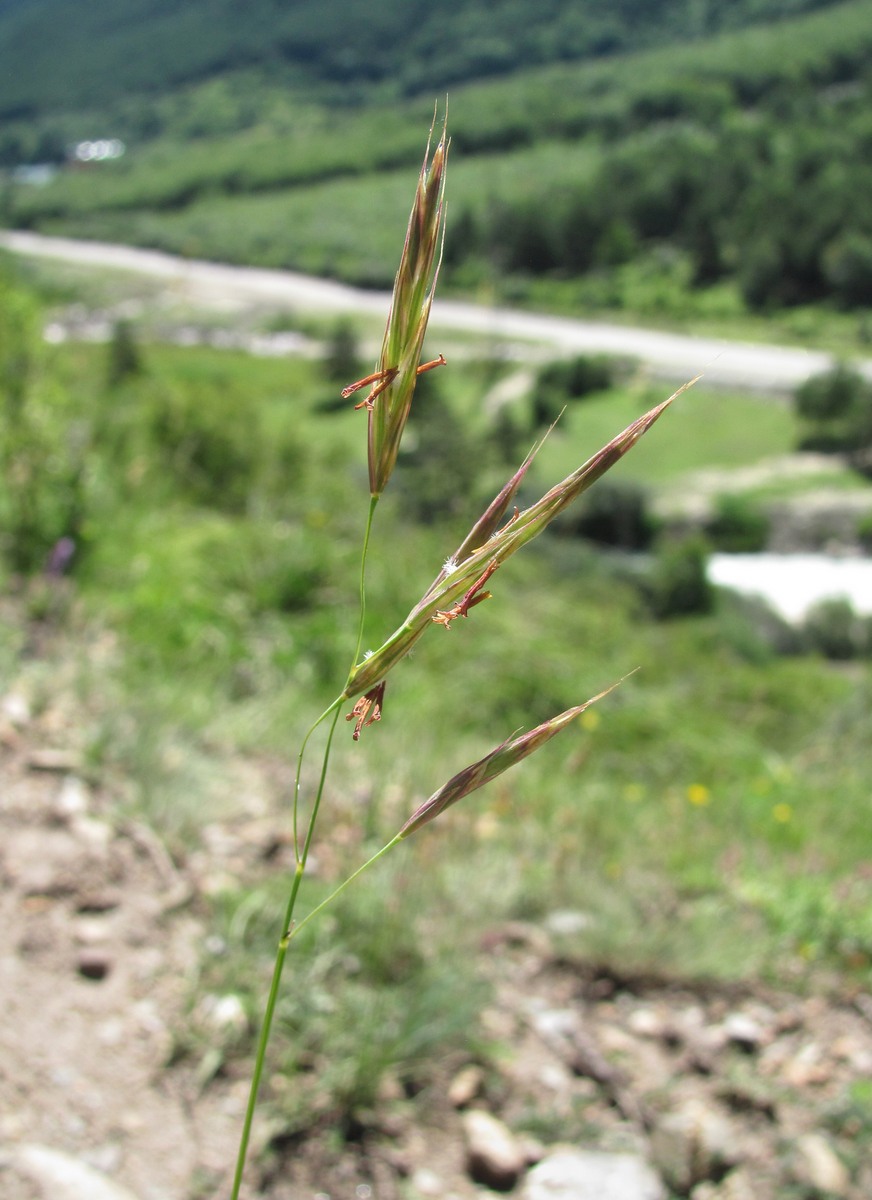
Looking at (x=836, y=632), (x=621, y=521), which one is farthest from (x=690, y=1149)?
(x=621, y=521)

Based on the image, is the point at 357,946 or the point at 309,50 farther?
the point at 309,50

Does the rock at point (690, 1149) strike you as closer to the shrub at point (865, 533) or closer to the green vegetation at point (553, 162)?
the shrub at point (865, 533)

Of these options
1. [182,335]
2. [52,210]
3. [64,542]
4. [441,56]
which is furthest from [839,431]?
[441,56]

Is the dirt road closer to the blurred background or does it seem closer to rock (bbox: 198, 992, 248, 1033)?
the blurred background

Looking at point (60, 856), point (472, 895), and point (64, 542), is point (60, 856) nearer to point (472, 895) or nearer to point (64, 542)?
point (472, 895)

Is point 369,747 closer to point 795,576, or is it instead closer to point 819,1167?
point 819,1167

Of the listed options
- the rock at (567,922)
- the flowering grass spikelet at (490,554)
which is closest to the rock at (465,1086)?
the rock at (567,922)
